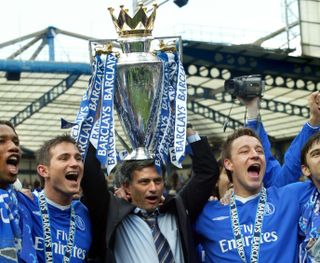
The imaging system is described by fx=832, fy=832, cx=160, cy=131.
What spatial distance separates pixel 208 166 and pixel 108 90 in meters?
0.69

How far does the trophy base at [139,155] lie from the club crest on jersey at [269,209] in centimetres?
68

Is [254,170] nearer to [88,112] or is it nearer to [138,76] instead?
[138,76]

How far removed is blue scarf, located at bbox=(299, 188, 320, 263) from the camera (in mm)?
4081

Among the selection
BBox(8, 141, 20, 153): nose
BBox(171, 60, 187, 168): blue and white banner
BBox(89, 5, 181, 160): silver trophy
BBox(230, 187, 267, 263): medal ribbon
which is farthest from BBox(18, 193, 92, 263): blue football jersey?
BBox(230, 187, 267, 263): medal ribbon

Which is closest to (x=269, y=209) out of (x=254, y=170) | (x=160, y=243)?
(x=254, y=170)

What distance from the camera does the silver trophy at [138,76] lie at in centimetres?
464

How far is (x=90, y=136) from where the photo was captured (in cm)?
446

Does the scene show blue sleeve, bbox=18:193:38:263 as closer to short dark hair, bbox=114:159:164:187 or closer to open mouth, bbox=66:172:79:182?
open mouth, bbox=66:172:79:182

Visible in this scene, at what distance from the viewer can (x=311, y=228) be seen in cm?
420

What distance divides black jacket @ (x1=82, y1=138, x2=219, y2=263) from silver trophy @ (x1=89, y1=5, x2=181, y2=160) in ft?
0.90

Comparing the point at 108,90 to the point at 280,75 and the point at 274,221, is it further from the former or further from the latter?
the point at 280,75

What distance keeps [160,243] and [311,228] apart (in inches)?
30.7

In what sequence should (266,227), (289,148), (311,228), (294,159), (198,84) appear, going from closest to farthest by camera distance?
(311,228) → (266,227) → (294,159) → (289,148) → (198,84)

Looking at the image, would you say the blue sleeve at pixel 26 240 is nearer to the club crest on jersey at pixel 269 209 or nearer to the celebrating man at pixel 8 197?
the celebrating man at pixel 8 197
